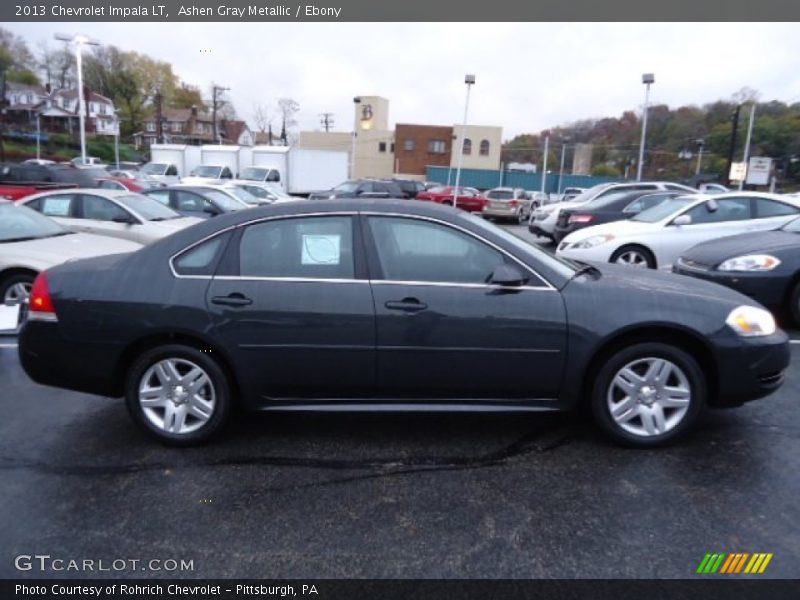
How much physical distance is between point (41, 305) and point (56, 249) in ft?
10.1

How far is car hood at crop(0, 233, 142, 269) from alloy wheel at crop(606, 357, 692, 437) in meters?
5.18

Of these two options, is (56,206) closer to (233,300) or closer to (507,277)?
(233,300)

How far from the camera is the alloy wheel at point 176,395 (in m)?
3.50

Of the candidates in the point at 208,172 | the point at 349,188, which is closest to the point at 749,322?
the point at 349,188

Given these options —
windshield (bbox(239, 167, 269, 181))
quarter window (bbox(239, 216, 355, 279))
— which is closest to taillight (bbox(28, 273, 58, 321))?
quarter window (bbox(239, 216, 355, 279))

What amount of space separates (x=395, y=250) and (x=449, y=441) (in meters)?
1.29

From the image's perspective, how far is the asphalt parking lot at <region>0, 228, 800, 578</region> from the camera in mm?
2539

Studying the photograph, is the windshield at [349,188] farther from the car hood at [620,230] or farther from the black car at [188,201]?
the car hood at [620,230]

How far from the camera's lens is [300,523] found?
2.78 m

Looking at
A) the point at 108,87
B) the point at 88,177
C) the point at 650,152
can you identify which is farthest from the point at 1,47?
the point at 650,152

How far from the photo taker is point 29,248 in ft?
20.1

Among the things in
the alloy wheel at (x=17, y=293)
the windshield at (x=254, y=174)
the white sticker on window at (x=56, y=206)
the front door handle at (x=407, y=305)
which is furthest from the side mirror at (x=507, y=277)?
the windshield at (x=254, y=174)
